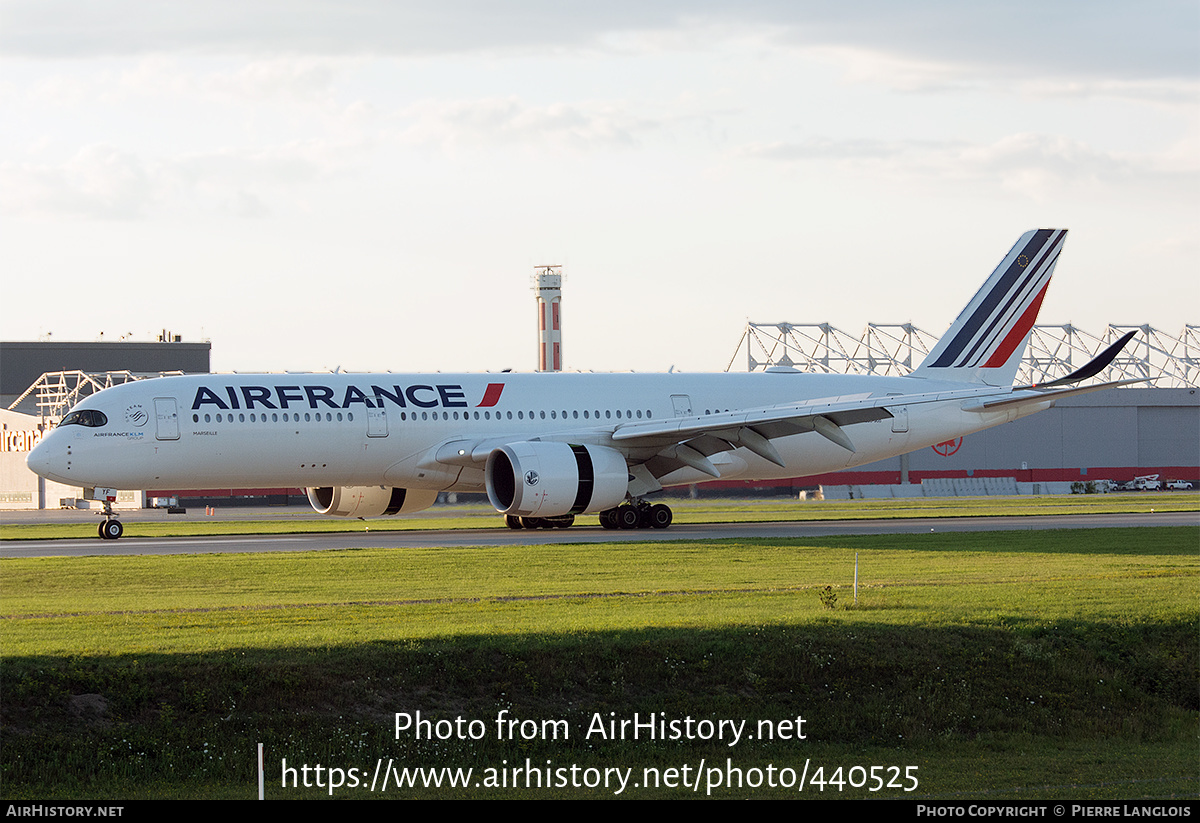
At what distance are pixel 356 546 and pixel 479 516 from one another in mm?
18754

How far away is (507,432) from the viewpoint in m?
39.6

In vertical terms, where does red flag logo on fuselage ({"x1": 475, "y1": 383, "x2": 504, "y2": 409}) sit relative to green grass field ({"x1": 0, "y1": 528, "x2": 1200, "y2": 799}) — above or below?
above

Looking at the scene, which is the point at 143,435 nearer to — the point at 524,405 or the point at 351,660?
the point at 524,405

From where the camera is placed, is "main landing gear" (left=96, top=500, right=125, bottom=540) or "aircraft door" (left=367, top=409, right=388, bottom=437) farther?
"main landing gear" (left=96, top=500, right=125, bottom=540)

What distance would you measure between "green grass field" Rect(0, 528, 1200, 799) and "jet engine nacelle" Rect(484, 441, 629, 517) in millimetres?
10555

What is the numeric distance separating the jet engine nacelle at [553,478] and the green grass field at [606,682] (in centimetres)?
1055

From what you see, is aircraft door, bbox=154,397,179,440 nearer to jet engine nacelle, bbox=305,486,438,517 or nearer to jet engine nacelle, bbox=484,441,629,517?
jet engine nacelle, bbox=305,486,438,517

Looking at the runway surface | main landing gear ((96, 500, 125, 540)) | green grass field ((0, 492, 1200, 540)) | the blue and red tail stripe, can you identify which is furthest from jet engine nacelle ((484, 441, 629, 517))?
the blue and red tail stripe

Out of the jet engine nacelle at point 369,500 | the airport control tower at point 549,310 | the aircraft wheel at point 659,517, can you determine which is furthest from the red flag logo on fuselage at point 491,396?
the airport control tower at point 549,310

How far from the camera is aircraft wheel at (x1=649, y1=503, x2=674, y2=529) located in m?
39.8

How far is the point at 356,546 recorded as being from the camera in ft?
111

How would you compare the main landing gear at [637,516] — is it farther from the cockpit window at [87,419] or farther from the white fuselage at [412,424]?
the cockpit window at [87,419]

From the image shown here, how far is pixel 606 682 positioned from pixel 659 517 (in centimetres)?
2322

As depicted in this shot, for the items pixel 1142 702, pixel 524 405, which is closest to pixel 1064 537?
pixel 524 405
